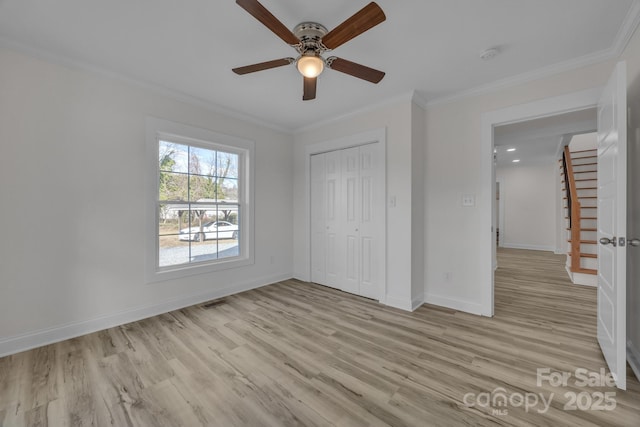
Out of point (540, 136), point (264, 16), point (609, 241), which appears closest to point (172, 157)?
point (264, 16)

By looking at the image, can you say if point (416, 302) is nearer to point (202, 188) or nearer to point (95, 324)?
point (202, 188)

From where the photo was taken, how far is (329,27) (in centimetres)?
199

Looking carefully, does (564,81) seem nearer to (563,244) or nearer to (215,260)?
(215,260)

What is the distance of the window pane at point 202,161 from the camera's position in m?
3.37

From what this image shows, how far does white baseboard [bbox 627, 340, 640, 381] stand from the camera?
1.84 meters

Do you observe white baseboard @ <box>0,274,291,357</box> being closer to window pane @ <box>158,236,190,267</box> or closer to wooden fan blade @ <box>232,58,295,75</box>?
window pane @ <box>158,236,190,267</box>

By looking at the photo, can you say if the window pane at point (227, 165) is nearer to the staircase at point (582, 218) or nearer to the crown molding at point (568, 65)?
the crown molding at point (568, 65)

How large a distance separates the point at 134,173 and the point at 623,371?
14.2 feet

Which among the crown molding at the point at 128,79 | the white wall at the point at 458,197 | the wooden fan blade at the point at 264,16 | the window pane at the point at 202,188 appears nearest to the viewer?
the wooden fan blade at the point at 264,16

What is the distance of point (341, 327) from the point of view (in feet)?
8.79

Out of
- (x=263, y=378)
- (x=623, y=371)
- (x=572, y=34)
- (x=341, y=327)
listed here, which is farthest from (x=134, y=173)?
(x=623, y=371)

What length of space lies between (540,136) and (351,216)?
10.1 ft

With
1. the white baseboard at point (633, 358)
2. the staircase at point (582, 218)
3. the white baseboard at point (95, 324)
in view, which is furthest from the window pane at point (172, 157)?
the staircase at point (582, 218)

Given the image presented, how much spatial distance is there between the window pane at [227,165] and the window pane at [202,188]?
177 millimetres
